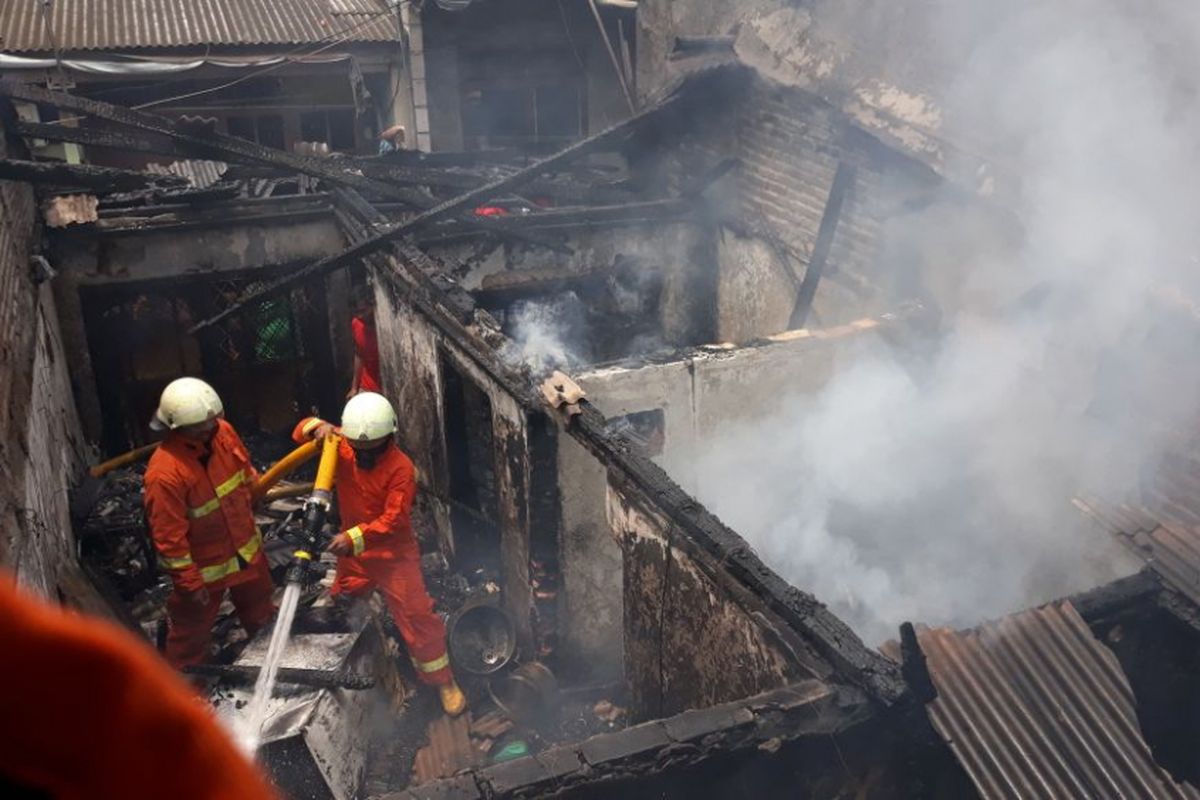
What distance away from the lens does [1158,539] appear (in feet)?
20.8

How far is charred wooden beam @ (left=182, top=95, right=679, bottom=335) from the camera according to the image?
9.78 metres

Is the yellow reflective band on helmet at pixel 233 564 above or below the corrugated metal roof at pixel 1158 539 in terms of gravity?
below

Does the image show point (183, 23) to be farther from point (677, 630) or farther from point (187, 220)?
point (677, 630)

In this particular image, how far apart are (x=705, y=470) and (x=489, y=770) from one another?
14.3ft

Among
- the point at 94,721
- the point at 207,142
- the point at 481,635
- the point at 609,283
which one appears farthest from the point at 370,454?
the point at 94,721

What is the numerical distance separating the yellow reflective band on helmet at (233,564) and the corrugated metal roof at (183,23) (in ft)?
42.2

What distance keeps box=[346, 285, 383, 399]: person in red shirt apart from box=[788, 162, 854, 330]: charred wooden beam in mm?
4953

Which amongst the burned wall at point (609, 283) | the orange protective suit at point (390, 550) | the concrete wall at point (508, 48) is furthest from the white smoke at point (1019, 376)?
the concrete wall at point (508, 48)

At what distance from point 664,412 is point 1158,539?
3.69m

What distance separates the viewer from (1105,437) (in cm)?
735

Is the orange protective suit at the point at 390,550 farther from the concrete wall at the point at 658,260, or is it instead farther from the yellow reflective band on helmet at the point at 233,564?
the concrete wall at the point at 658,260

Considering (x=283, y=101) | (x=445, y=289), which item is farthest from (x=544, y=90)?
(x=445, y=289)

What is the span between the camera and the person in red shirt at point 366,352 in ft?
35.7

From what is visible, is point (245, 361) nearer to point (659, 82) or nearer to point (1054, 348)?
point (659, 82)
